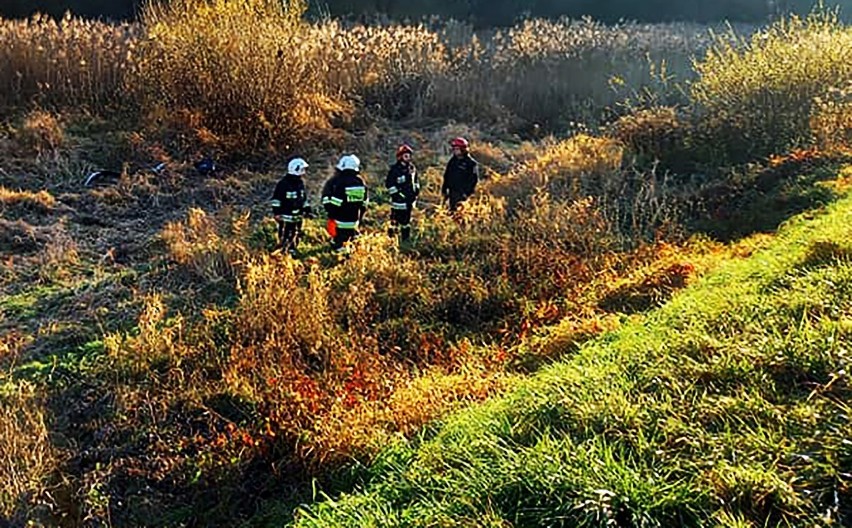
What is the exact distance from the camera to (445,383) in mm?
5254

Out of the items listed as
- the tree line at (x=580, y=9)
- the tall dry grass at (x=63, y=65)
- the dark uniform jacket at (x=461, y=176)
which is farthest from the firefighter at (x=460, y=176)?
the tree line at (x=580, y=9)

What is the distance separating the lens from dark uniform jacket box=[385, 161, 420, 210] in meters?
9.02

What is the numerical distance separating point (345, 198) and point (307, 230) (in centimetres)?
126

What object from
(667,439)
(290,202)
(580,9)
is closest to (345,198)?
(290,202)

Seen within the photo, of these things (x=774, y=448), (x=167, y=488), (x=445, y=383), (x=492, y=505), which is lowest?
(x=167, y=488)

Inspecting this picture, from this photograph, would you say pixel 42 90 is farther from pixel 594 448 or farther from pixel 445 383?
pixel 594 448

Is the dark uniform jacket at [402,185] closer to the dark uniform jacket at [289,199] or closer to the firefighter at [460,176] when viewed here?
the firefighter at [460,176]

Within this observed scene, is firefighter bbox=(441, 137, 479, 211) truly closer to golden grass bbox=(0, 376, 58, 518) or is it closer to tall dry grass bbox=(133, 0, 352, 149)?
tall dry grass bbox=(133, 0, 352, 149)

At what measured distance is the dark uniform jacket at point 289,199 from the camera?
8383 mm

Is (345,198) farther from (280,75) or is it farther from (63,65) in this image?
(63,65)

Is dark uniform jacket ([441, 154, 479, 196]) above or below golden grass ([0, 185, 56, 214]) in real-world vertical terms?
above

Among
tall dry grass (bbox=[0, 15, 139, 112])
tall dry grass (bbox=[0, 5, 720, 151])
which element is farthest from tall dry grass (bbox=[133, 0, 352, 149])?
tall dry grass (bbox=[0, 15, 139, 112])

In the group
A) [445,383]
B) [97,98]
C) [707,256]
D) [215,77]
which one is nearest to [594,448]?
[445,383]

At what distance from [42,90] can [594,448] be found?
13324mm
